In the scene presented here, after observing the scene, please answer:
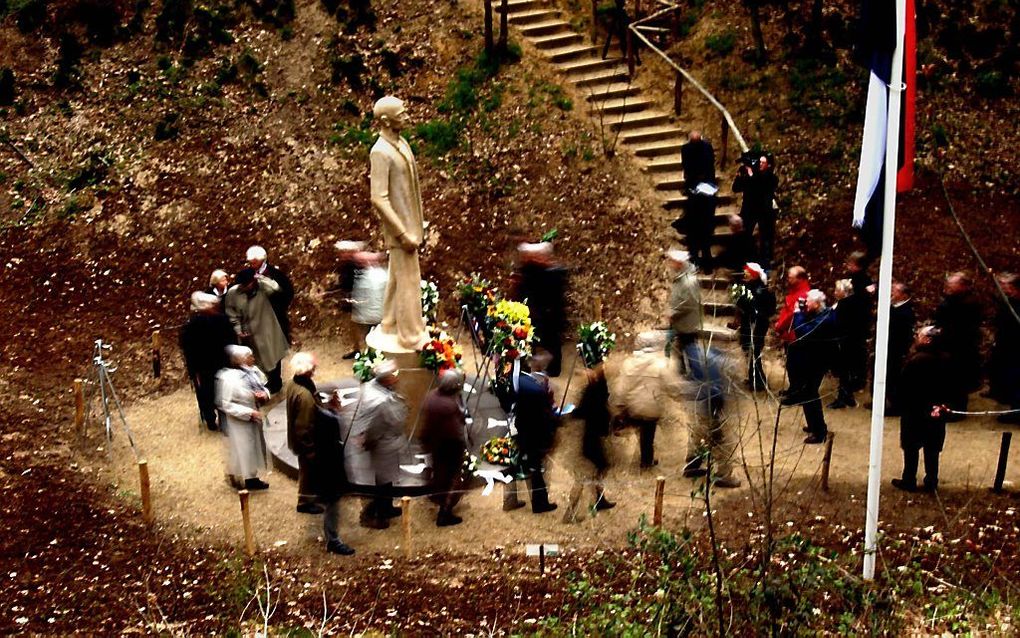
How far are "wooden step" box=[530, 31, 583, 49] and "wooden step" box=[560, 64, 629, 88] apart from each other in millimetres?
753

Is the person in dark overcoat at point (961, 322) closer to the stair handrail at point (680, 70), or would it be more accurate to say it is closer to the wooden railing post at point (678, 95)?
the stair handrail at point (680, 70)

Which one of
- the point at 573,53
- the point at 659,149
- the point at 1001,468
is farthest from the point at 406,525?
the point at 573,53

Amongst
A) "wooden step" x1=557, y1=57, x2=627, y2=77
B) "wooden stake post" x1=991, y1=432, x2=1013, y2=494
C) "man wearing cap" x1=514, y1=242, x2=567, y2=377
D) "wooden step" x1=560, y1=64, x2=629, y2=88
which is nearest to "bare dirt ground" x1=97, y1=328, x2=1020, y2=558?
"wooden stake post" x1=991, y1=432, x2=1013, y2=494

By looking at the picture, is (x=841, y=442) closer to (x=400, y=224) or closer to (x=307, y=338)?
(x=400, y=224)

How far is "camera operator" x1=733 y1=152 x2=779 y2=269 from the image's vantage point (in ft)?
49.5

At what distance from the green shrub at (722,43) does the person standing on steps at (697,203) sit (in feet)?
14.3

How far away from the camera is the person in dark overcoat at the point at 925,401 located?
1100 centimetres

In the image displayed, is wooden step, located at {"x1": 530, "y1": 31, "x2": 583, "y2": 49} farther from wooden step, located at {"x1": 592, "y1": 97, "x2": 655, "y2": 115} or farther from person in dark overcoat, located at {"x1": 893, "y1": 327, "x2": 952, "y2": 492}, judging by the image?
person in dark overcoat, located at {"x1": 893, "y1": 327, "x2": 952, "y2": 492}

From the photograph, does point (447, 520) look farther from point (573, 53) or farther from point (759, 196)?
point (573, 53)

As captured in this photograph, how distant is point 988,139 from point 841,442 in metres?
7.71

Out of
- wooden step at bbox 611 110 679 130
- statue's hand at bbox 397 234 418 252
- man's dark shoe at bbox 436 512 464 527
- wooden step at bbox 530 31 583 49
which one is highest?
wooden step at bbox 530 31 583 49

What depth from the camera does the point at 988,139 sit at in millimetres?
17844

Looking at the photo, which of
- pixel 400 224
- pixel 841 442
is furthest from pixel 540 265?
pixel 841 442

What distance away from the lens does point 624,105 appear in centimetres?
1888
